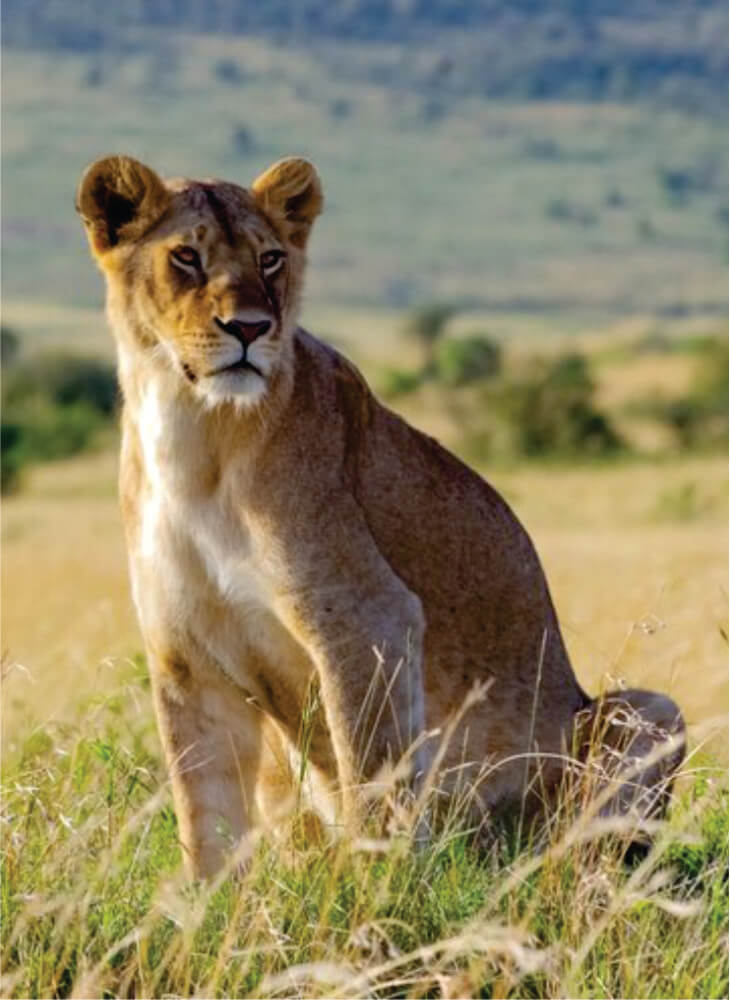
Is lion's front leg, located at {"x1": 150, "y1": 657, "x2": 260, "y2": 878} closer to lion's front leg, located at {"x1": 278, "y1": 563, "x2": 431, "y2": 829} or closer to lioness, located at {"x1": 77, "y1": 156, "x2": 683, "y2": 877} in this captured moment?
lioness, located at {"x1": 77, "y1": 156, "x2": 683, "y2": 877}

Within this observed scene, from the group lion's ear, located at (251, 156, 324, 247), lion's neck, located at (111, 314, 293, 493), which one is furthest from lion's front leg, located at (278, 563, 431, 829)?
lion's ear, located at (251, 156, 324, 247)

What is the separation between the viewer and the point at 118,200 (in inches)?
206

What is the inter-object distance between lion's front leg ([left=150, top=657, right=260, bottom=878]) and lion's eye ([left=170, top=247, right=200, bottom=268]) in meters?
0.89

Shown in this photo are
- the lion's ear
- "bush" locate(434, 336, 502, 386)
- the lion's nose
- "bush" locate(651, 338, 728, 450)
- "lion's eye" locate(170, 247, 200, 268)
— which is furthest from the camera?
"bush" locate(434, 336, 502, 386)

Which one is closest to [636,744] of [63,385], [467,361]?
[63,385]

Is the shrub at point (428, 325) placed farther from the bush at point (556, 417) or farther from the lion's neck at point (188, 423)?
the lion's neck at point (188, 423)

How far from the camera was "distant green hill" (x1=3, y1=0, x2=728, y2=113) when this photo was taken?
121062 mm

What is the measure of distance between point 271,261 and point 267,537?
582mm

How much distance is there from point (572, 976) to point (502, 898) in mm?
746

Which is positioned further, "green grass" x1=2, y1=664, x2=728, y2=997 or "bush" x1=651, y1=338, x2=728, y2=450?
"bush" x1=651, y1=338, x2=728, y2=450

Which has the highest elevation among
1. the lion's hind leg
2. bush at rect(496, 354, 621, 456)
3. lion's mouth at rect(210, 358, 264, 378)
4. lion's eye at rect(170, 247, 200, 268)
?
lion's eye at rect(170, 247, 200, 268)

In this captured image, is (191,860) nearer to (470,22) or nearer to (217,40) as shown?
(217,40)

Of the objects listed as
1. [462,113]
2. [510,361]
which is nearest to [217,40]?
[462,113]

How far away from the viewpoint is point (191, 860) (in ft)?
17.4
